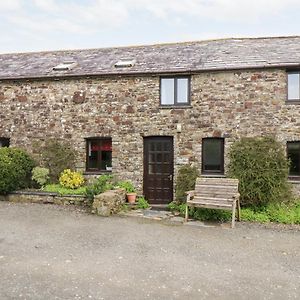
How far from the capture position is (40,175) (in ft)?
41.2

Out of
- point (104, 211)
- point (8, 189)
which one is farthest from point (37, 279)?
point (8, 189)

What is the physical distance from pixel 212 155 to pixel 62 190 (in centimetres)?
548

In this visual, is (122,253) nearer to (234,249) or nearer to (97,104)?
(234,249)

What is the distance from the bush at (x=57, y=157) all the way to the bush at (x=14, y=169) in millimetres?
642

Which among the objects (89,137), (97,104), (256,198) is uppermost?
(97,104)

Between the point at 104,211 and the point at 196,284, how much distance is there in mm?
5174

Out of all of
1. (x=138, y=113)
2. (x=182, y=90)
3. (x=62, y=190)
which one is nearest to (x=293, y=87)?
(x=182, y=90)

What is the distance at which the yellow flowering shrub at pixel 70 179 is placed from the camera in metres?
12.2

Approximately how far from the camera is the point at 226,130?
1184cm

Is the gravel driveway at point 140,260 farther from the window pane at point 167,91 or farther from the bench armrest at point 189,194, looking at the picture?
the window pane at point 167,91

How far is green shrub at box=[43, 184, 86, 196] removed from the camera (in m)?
11.7

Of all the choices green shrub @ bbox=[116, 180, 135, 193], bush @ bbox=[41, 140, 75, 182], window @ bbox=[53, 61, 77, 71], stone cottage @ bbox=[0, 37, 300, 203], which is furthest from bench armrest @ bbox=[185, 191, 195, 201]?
window @ bbox=[53, 61, 77, 71]

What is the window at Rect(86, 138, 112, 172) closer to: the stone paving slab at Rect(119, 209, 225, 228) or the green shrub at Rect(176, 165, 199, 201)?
the stone paving slab at Rect(119, 209, 225, 228)

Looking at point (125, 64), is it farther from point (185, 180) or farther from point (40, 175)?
point (40, 175)
